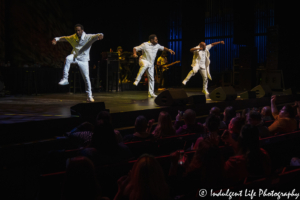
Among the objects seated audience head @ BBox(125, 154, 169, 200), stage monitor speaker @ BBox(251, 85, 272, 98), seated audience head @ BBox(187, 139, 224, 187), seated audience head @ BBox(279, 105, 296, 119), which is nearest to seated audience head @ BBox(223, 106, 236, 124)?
seated audience head @ BBox(279, 105, 296, 119)

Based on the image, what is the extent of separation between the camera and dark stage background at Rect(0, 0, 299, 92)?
10.9m

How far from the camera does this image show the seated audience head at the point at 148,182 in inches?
75.0

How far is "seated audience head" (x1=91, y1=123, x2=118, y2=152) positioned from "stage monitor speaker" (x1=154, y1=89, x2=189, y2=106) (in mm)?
3786

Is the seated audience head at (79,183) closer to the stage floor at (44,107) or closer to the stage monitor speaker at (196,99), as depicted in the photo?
the stage floor at (44,107)

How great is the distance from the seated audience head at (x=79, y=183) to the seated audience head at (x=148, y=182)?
0.76 ft

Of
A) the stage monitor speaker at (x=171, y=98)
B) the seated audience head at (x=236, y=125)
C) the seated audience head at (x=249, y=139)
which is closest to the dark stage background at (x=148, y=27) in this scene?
the stage monitor speaker at (x=171, y=98)

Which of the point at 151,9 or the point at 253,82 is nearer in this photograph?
the point at 253,82

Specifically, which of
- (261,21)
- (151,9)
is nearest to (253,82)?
(261,21)

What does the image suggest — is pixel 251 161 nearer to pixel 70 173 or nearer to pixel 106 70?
pixel 70 173

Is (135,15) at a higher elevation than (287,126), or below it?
higher

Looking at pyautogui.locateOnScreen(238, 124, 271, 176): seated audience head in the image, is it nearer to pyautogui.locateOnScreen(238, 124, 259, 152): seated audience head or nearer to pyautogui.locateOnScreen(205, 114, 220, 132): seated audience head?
pyautogui.locateOnScreen(238, 124, 259, 152): seated audience head

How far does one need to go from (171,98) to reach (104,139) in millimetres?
3860

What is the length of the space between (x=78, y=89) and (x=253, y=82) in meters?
6.84

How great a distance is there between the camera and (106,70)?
40.3 feet
